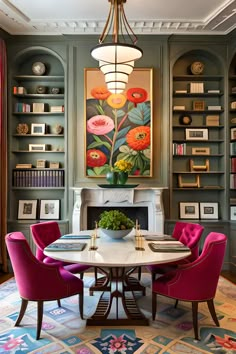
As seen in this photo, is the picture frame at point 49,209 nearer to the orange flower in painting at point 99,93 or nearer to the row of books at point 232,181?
the orange flower in painting at point 99,93

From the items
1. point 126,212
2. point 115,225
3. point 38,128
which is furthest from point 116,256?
point 38,128

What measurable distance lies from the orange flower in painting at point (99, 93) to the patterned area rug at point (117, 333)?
3063 millimetres

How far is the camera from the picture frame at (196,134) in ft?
16.3

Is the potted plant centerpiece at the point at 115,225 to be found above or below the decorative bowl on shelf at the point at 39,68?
below

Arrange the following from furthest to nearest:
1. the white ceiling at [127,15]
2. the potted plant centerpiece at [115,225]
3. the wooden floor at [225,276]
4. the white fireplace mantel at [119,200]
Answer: the white fireplace mantel at [119,200], the wooden floor at [225,276], the white ceiling at [127,15], the potted plant centerpiece at [115,225]

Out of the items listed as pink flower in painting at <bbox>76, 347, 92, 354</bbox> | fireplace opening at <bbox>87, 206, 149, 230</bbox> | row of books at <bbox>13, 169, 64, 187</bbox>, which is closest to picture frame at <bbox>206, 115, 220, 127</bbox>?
fireplace opening at <bbox>87, 206, 149, 230</bbox>

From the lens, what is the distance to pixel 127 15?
4305 mm

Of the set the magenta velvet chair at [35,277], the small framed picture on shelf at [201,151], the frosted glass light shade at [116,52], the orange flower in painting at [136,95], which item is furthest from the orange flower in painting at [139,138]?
the magenta velvet chair at [35,277]

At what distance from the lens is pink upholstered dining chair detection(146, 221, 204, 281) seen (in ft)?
10.7

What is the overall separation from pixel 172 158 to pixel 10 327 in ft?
10.9

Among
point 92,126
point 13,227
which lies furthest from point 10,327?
point 92,126

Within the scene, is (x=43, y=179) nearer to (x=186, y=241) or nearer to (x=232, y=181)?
(x=186, y=241)

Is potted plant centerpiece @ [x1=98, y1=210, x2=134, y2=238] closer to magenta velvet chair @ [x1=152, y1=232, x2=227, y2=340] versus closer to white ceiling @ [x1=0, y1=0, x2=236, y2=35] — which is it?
magenta velvet chair @ [x1=152, y1=232, x2=227, y2=340]

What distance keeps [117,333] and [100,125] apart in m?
3.11
